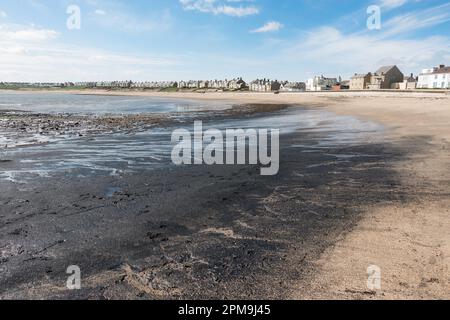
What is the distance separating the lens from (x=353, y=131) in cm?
2066

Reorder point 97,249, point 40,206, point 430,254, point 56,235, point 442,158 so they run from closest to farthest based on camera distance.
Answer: point 430,254 → point 97,249 → point 56,235 → point 40,206 → point 442,158

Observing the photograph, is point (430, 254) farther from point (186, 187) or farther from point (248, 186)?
point (186, 187)

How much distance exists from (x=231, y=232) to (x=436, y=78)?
107723 millimetres

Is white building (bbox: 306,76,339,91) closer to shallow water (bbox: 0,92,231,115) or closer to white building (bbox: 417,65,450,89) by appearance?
white building (bbox: 417,65,450,89)

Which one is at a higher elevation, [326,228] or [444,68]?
[444,68]

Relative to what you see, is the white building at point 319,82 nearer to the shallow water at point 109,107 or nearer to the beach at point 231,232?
the shallow water at point 109,107

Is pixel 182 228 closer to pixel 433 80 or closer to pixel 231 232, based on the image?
pixel 231 232

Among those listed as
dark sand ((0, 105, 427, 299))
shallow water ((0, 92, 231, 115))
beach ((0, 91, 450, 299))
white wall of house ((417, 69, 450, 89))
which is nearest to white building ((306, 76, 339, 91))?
white wall of house ((417, 69, 450, 89))

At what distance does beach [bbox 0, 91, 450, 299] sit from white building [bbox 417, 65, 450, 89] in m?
95.9

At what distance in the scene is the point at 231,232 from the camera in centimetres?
654

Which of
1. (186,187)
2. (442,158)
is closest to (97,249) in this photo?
(186,187)

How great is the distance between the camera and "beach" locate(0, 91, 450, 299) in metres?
4.75

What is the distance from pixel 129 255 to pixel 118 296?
1.14 m
